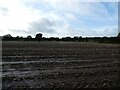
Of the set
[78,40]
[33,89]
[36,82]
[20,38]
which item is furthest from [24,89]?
[78,40]

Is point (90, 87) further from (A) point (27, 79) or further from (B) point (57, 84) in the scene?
(A) point (27, 79)

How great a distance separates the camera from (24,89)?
11.1 m

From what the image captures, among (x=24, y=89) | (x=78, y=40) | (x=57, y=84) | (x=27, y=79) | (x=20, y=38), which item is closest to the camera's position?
(x=24, y=89)

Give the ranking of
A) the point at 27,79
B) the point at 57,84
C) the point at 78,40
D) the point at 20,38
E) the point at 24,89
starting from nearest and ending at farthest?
the point at 24,89 < the point at 57,84 < the point at 27,79 < the point at 20,38 < the point at 78,40

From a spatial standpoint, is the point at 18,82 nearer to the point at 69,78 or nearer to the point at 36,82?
the point at 36,82

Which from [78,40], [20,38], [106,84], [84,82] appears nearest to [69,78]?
[84,82]

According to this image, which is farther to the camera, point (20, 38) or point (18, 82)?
point (20, 38)

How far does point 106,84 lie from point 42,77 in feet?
11.4

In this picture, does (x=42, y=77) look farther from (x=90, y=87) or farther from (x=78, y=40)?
(x=78, y=40)

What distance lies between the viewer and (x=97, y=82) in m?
12.9

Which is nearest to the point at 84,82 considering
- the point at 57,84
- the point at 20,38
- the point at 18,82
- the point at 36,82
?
the point at 57,84

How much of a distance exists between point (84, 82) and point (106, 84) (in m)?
1.03

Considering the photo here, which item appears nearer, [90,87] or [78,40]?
[90,87]

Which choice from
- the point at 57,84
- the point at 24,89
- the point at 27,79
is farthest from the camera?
the point at 27,79
